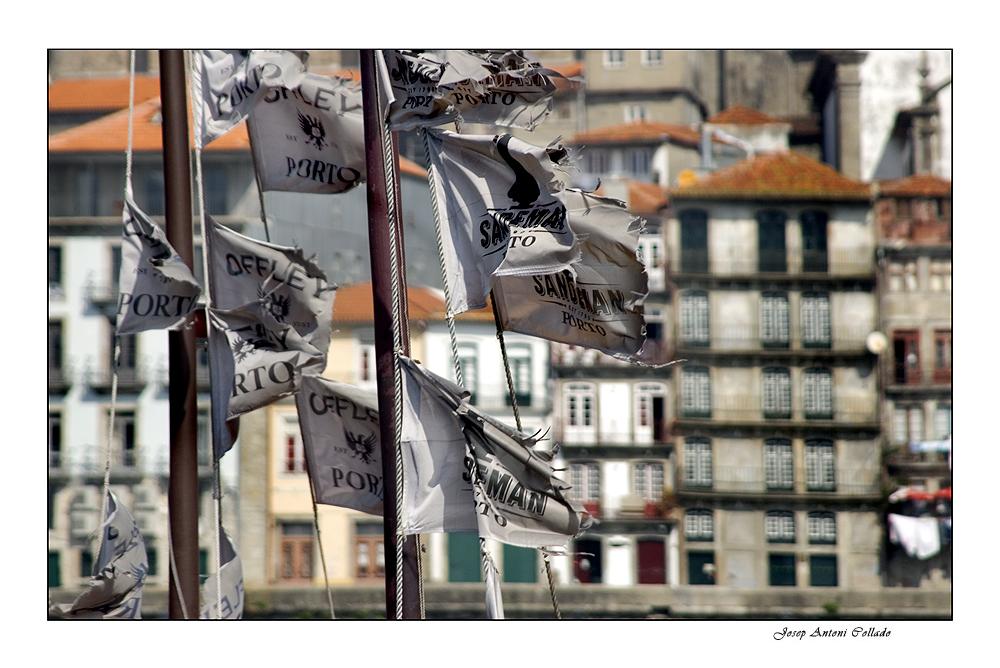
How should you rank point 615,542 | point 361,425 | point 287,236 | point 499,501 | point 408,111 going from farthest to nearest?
Result: point 615,542
point 287,236
point 361,425
point 408,111
point 499,501

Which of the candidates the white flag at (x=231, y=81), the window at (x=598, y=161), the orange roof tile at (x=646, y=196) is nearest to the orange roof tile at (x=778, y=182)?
the orange roof tile at (x=646, y=196)

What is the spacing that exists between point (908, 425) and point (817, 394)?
329 cm

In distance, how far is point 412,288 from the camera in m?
41.8

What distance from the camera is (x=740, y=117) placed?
48.9 metres

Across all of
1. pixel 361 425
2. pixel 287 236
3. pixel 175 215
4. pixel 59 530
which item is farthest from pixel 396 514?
pixel 59 530

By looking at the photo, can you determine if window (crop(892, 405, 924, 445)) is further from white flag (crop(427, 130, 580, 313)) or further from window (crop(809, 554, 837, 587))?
white flag (crop(427, 130, 580, 313))

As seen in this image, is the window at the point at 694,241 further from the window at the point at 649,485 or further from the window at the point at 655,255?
the window at the point at 649,485

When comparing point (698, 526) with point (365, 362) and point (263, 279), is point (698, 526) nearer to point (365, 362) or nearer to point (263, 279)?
point (365, 362)

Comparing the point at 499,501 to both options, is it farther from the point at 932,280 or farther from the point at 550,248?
the point at 932,280

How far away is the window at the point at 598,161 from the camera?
47.1 metres

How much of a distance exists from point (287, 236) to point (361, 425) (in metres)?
32.6

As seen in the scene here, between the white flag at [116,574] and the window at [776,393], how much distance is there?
39442 mm

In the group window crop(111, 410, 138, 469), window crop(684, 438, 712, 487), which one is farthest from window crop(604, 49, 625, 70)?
window crop(111, 410, 138, 469)

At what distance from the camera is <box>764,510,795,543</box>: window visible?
4581 cm
